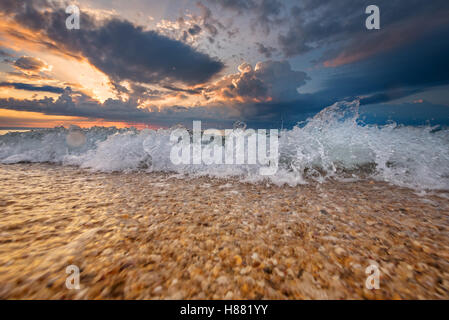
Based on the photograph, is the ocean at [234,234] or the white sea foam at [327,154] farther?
the white sea foam at [327,154]

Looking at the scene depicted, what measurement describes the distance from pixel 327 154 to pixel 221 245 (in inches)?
206

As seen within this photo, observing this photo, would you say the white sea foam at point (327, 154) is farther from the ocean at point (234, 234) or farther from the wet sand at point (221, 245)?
the wet sand at point (221, 245)

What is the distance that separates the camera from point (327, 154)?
564cm

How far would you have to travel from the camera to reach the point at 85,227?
2.00m

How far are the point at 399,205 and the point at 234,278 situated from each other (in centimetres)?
313

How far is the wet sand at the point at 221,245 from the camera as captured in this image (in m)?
1.22

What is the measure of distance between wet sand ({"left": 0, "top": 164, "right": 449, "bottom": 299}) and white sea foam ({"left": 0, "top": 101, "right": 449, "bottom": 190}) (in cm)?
153

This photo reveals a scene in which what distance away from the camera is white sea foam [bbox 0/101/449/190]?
4.55m

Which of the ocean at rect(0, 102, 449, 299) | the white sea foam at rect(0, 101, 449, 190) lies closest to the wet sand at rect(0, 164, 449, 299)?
the ocean at rect(0, 102, 449, 299)

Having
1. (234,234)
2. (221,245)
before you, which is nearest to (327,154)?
(234,234)

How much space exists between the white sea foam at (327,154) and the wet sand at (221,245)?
1527 millimetres

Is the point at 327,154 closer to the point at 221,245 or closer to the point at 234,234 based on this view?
the point at 234,234

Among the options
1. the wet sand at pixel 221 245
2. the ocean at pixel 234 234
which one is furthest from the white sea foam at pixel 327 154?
the wet sand at pixel 221 245
